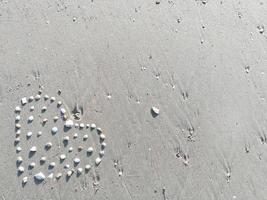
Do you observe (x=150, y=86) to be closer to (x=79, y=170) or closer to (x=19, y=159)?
(x=79, y=170)

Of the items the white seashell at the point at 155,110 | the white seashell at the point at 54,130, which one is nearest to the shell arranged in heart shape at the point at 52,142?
the white seashell at the point at 54,130

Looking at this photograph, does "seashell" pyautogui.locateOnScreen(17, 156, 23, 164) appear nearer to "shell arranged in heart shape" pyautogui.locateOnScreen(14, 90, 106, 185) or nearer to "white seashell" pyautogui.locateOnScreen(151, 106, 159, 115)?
"shell arranged in heart shape" pyautogui.locateOnScreen(14, 90, 106, 185)

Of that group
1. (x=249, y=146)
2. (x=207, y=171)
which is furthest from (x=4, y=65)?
(x=249, y=146)

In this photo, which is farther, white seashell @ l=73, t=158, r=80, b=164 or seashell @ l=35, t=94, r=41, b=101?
seashell @ l=35, t=94, r=41, b=101

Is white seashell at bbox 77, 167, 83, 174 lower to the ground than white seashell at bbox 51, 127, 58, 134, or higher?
lower

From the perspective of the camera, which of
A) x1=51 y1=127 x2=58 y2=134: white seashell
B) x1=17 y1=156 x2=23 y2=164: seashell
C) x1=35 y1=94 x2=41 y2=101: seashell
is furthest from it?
x1=35 y1=94 x2=41 y2=101: seashell

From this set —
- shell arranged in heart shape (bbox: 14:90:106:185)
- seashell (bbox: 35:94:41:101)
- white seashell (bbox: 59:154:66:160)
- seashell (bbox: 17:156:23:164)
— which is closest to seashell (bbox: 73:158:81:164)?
shell arranged in heart shape (bbox: 14:90:106:185)
